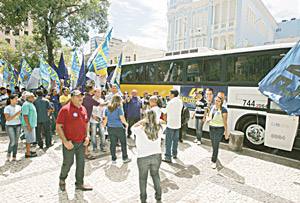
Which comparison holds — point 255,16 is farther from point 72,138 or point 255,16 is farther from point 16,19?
point 72,138

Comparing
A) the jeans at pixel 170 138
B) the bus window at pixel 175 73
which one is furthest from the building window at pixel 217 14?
the jeans at pixel 170 138

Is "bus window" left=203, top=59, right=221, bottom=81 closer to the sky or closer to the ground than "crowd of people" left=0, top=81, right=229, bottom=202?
closer to the sky

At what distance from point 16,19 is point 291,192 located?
15.1 meters

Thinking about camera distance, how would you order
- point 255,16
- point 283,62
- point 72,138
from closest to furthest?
1. point 283,62
2. point 72,138
3. point 255,16

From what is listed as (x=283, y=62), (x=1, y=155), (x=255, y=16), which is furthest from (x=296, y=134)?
(x=255, y=16)

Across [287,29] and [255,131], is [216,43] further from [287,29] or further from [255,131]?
[255,131]

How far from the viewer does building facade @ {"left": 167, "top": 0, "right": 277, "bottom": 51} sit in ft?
101

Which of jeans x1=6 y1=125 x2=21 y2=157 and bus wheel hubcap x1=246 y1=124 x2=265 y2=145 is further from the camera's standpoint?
bus wheel hubcap x1=246 y1=124 x2=265 y2=145

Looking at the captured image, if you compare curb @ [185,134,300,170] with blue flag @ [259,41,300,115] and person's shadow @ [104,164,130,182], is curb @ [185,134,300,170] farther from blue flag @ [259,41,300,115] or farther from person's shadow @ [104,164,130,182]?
person's shadow @ [104,164,130,182]

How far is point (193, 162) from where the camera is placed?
17.9 feet

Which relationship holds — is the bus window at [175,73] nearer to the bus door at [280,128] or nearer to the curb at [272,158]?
the curb at [272,158]

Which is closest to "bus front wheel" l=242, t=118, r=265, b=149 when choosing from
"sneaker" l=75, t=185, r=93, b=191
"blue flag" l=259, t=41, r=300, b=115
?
"blue flag" l=259, t=41, r=300, b=115

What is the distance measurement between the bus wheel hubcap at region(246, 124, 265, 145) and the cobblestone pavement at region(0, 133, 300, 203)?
142 cm

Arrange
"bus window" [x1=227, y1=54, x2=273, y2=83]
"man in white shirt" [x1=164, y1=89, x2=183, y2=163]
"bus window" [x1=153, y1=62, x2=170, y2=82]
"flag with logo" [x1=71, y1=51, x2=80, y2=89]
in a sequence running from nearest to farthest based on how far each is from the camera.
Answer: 1. "man in white shirt" [x1=164, y1=89, x2=183, y2=163]
2. "bus window" [x1=227, y1=54, x2=273, y2=83]
3. "flag with logo" [x1=71, y1=51, x2=80, y2=89]
4. "bus window" [x1=153, y1=62, x2=170, y2=82]
